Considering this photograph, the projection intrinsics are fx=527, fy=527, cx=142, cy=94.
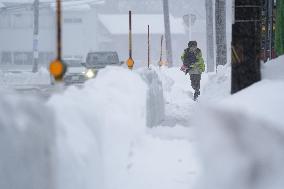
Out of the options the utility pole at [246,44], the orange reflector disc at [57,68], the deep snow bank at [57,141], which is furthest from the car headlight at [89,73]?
the orange reflector disc at [57,68]

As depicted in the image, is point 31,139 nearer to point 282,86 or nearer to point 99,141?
point 99,141

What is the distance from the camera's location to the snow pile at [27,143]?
4.15 metres

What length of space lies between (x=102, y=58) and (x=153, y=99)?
1151 cm

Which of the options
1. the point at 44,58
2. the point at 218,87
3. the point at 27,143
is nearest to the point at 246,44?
the point at 218,87

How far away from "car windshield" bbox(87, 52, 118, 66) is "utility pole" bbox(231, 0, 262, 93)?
14566 millimetres

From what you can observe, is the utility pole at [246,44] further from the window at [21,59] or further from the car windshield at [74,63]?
the window at [21,59]

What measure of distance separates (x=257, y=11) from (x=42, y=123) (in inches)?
160

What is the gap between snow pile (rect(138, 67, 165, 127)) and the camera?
10117mm

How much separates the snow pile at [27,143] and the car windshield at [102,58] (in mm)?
17305

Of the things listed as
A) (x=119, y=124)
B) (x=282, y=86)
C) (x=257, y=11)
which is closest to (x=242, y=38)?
(x=257, y=11)

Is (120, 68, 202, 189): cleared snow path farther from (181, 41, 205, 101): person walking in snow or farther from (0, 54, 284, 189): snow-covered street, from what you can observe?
(181, 41, 205, 101): person walking in snow

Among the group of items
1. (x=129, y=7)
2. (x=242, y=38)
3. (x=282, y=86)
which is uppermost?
(x=129, y=7)

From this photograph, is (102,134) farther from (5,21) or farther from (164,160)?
(5,21)

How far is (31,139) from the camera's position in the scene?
417 centimetres
